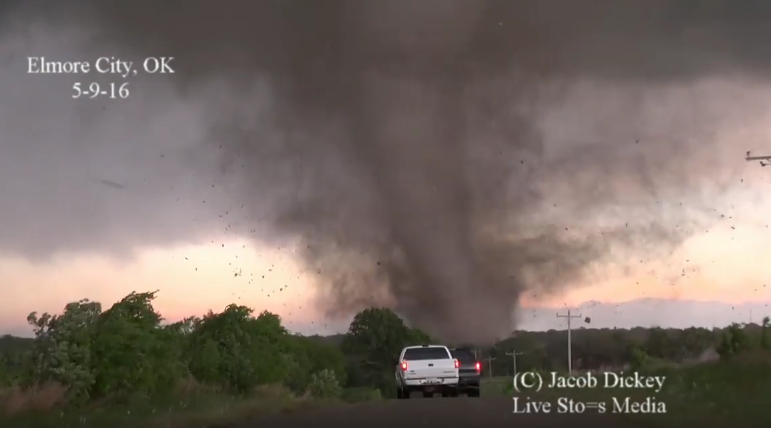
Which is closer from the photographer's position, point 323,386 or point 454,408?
point 454,408

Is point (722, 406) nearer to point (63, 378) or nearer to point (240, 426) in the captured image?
point (240, 426)

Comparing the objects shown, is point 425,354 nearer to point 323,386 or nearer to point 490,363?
point 490,363

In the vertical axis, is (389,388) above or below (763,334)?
below

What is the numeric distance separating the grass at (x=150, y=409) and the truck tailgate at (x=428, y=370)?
2471mm

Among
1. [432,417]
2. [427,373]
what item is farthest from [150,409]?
[427,373]

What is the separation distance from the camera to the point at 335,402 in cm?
1552

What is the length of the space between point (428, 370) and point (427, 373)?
0.07m

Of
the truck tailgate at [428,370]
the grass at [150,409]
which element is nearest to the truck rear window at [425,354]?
the truck tailgate at [428,370]

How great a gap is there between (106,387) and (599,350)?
9.73m

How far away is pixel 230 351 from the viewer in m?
18.4

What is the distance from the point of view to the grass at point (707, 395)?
10.8 m

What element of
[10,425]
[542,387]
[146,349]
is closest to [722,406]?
[542,387]

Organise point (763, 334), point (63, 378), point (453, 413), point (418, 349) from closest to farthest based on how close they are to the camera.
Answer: point (453, 413) < point (763, 334) < point (63, 378) < point (418, 349)

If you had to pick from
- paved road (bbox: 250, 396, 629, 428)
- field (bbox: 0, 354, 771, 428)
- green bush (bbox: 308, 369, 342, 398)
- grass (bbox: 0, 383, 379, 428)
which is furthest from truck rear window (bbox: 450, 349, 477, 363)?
paved road (bbox: 250, 396, 629, 428)
